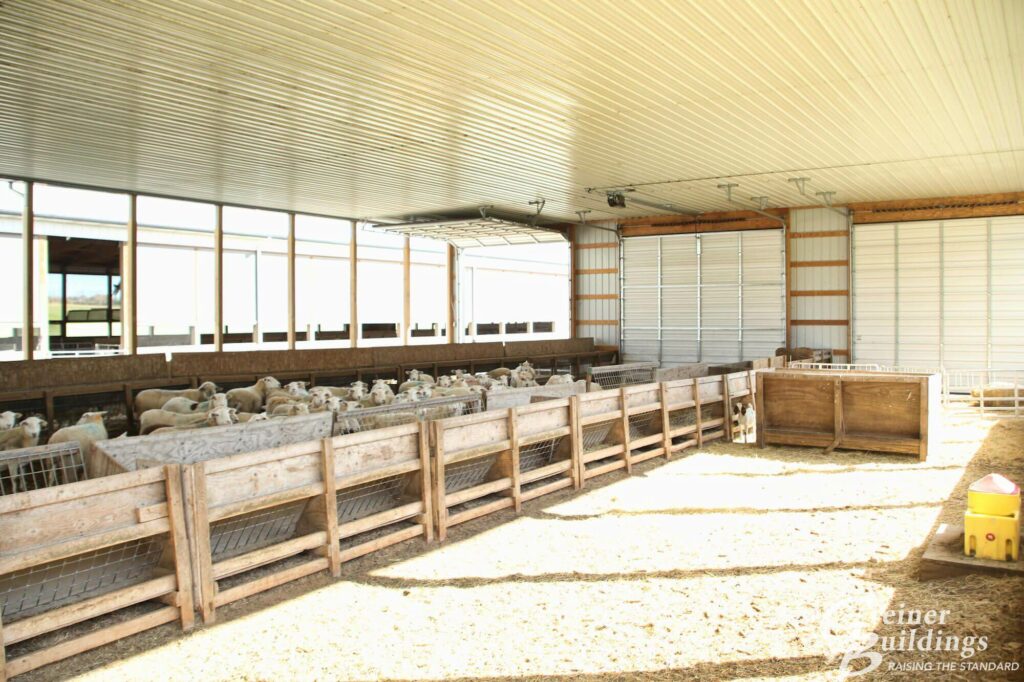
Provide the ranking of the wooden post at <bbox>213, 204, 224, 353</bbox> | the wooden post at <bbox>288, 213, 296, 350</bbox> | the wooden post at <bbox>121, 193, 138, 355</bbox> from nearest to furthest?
the wooden post at <bbox>121, 193, 138, 355</bbox>, the wooden post at <bbox>213, 204, 224, 353</bbox>, the wooden post at <bbox>288, 213, 296, 350</bbox>

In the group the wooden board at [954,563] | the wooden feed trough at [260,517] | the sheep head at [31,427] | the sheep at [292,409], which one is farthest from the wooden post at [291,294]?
the wooden board at [954,563]

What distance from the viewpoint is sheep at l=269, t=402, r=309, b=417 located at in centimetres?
988

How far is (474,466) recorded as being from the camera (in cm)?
801

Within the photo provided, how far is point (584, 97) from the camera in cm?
1073

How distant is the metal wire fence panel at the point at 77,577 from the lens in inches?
182

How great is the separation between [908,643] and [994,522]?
4.89 ft

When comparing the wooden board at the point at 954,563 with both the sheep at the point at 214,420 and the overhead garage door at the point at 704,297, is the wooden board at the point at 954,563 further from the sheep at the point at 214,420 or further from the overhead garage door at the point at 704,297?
the overhead garage door at the point at 704,297

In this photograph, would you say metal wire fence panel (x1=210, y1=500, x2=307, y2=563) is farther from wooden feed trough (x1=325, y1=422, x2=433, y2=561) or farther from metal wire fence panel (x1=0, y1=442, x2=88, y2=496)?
metal wire fence panel (x1=0, y1=442, x2=88, y2=496)

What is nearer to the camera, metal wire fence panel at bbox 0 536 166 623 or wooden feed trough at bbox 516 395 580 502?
metal wire fence panel at bbox 0 536 166 623

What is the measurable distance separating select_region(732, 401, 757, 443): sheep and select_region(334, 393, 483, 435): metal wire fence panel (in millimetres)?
5233

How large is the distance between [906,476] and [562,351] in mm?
15364

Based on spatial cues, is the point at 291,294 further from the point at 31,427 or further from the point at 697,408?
the point at 697,408

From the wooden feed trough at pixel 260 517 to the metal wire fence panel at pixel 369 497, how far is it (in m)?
0.59

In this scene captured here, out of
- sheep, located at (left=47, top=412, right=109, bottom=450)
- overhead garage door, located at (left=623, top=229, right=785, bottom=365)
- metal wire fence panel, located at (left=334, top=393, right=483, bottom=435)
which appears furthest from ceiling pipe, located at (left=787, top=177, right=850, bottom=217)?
sheep, located at (left=47, top=412, right=109, bottom=450)
